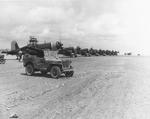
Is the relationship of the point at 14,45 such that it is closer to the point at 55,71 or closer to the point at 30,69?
the point at 30,69

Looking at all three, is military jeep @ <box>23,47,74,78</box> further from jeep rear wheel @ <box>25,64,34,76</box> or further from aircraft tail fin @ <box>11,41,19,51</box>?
aircraft tail fin @ <box>11,41,19,51</box>

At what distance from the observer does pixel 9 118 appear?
599cm

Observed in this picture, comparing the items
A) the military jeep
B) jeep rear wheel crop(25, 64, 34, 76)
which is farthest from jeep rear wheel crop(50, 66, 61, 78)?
jeep rear wheel crop(25, 64, 34, 76)

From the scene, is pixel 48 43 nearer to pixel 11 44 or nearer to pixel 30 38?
pixel 30 38

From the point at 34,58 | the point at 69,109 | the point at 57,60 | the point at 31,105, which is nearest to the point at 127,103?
the point at 69,109

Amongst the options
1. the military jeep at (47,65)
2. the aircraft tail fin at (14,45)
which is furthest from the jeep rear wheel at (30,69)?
the aircraft tail fin at (14,45)

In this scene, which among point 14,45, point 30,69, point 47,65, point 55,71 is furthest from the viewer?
point 14,45

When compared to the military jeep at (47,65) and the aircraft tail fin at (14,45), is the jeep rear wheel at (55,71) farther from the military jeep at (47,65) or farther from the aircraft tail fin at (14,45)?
the aircraft tail fin at (14,45)

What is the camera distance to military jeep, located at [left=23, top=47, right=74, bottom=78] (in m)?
15.3

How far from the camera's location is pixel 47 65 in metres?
15.7

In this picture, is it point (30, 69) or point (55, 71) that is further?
point (30, 69)

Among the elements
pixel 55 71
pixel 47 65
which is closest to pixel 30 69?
pixel 47 65

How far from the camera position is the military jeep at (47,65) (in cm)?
1533

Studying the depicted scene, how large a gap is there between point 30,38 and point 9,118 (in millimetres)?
37586
